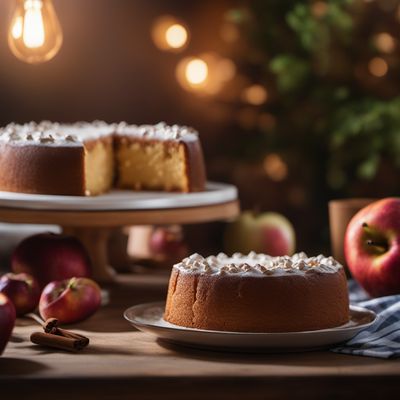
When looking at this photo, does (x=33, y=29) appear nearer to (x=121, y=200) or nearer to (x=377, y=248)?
(x=121, y=200)

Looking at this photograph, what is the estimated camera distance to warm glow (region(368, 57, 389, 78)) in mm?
3654

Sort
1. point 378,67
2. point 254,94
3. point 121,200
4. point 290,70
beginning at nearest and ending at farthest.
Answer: point 121,200
point 290,70
point 378,67
point 254,94

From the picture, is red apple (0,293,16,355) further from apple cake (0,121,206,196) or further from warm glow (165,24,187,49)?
warm glow (165,24,187,49)

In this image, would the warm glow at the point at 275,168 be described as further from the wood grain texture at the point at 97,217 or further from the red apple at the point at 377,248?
the red apple at the point at 377,248

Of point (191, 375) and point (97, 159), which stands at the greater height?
point (97, 159)

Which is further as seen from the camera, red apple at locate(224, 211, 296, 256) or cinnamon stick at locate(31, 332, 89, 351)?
red apple at locate(224, 211, 296, 256)

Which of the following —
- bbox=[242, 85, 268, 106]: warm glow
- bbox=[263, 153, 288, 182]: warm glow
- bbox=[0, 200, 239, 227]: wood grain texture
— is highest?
bbox=[242, 85, 268, 106]: warm glow

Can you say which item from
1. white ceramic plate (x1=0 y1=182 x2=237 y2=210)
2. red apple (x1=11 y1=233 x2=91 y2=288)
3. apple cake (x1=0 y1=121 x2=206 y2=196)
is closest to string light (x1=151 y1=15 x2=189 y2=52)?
apple cake (x1=0 y1=121 x2=206 y2=196)

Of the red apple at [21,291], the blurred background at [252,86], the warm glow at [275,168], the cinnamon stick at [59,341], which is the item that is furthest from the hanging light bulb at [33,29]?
the warm glow at [275,168]

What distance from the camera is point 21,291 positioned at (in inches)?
77.0

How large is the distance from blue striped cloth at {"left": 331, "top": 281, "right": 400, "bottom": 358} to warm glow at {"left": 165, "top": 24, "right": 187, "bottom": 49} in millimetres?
2262

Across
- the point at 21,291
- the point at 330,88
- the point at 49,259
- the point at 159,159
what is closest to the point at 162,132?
the point at 159,159

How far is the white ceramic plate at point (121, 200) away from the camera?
2.09m

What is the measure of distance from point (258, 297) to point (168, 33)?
2505 millimetres
